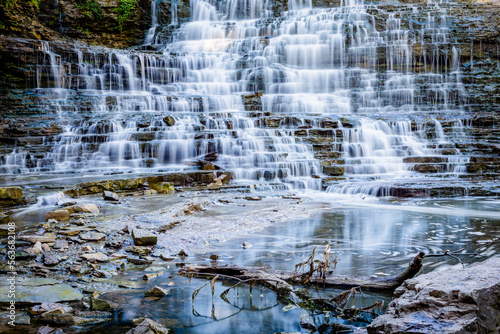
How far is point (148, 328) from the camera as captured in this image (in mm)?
2463

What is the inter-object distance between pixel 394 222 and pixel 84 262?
5.07 metres

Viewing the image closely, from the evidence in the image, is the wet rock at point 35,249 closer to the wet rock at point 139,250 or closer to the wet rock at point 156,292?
the wet rock at point 139,250

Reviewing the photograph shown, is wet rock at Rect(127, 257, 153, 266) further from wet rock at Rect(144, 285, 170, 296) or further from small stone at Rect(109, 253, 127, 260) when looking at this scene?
wet rock at Rect(144, 285, 170, 296)

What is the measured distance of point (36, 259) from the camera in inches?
154

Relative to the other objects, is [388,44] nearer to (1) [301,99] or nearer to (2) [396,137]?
(1) [301,99]

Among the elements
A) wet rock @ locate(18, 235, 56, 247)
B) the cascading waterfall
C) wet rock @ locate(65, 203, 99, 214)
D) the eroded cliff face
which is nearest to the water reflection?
wet rock @ locate(18, 235, 56, 247)

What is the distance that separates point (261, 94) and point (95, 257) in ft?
49.5

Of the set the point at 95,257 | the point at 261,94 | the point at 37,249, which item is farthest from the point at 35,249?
the point at 261,94

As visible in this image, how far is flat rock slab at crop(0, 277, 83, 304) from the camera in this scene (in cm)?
290

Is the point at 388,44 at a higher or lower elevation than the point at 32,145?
higher

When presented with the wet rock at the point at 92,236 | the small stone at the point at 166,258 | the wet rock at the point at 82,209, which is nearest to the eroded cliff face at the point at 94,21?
the wet rock at the point at 82,209

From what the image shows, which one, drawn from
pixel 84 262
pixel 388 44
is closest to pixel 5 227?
pixel 84 262

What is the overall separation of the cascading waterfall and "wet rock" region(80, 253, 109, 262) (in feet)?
23.3

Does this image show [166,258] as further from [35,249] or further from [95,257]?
[35,249]
